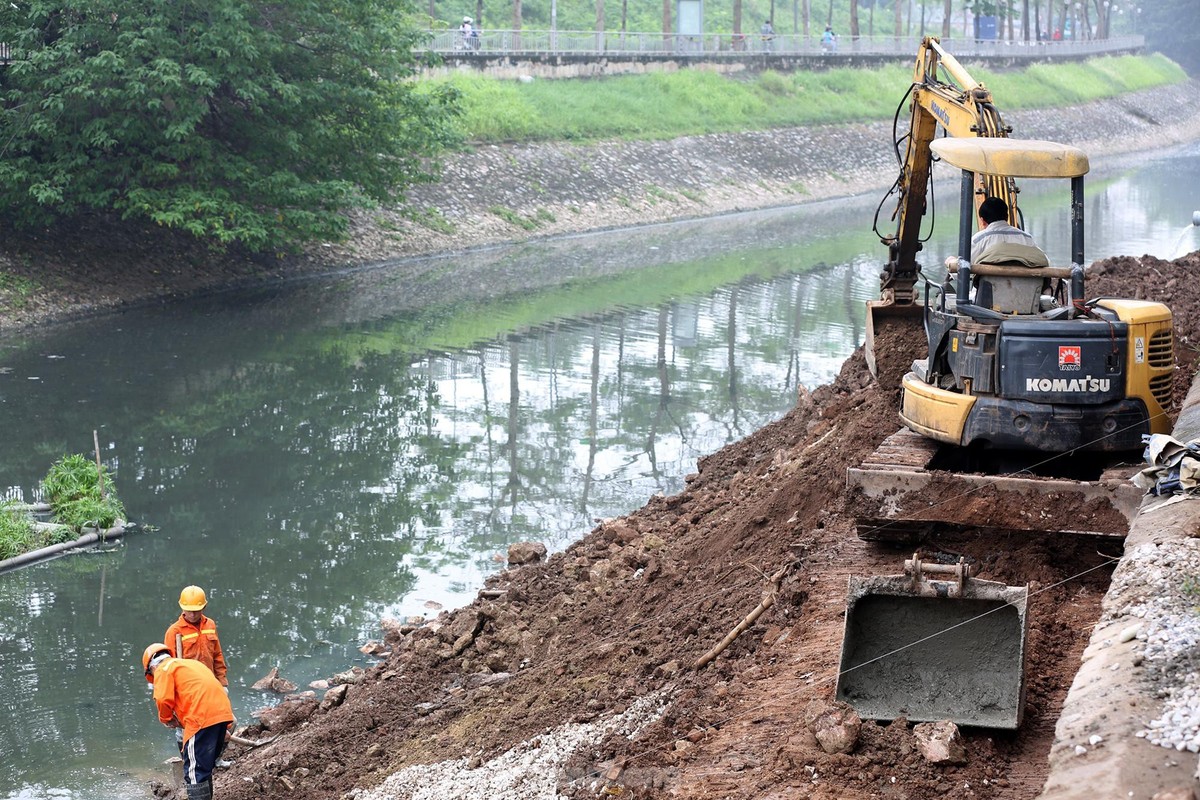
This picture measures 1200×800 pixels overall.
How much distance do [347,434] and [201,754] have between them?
12.0 meters

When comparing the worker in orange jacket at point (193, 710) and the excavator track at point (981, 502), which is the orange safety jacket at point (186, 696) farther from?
the excavator track at point (981, 502)

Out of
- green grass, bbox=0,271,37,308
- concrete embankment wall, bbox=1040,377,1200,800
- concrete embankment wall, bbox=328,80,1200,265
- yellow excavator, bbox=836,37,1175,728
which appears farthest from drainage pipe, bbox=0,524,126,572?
concrete embankment wall, bbox=328,80,1200,265

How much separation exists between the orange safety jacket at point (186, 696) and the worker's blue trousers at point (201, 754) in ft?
0.15

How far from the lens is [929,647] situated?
8.38 metres

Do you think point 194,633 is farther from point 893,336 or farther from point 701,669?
point 893,336

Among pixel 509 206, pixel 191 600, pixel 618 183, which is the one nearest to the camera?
Answer: pixel 191 600

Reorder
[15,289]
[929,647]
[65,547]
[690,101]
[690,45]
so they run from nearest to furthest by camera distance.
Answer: [929,647], [65,547], [15,289], [690,101], [690,45]

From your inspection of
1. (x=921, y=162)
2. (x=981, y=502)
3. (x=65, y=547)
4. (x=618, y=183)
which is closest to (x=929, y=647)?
(x=981, y=502)

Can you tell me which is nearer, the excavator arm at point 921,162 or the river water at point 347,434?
the excavator arm at point 921,162

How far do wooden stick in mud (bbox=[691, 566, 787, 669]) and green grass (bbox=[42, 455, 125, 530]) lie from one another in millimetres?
9215

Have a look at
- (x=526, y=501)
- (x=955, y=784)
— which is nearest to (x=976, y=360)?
(x=955, y=784)

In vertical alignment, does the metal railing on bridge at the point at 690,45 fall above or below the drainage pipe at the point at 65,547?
above

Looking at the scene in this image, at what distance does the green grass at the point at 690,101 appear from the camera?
1949 inches

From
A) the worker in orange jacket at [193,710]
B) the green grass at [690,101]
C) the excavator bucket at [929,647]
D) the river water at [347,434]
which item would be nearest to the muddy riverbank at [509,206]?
the green grass at [690,101]
